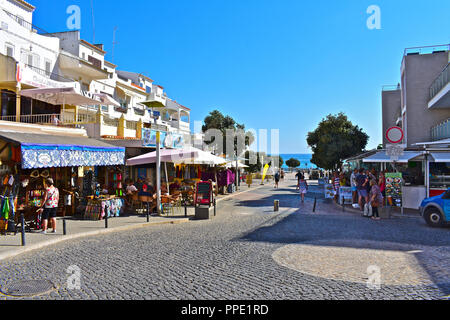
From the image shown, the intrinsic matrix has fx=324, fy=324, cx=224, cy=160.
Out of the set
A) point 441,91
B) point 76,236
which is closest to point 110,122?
point 76,236

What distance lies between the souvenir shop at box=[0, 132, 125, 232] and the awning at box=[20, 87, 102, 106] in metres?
3.25

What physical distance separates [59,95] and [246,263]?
13.4 m

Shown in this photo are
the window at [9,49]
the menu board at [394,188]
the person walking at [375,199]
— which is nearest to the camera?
the person walking at [375,199]

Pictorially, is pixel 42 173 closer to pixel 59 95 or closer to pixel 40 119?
pixel 59 95

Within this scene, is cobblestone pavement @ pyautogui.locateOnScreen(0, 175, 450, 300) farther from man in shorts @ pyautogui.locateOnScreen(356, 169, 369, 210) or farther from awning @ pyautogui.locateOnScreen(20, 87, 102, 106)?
awning @ pyautogui.locateOnScreen(20, 87, 102, 106)

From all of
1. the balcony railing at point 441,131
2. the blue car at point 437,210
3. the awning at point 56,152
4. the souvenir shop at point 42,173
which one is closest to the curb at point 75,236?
the souvenir shop at point 42,173

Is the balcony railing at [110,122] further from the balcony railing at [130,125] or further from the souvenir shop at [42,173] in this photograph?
the souvenir shop at [42,173]

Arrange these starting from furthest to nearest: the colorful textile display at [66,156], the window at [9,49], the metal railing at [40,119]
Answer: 1. the window at [9,49]
2. the metal railing at [40,119]
3. the colorful textile display at [66,156]

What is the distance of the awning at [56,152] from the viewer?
999 cm

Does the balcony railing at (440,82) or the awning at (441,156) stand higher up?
the balcony railing at (440,82)

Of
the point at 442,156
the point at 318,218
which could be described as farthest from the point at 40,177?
the point at 442,156

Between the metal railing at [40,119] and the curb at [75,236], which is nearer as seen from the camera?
the curb at [75,236]

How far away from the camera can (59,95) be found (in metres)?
15.7
